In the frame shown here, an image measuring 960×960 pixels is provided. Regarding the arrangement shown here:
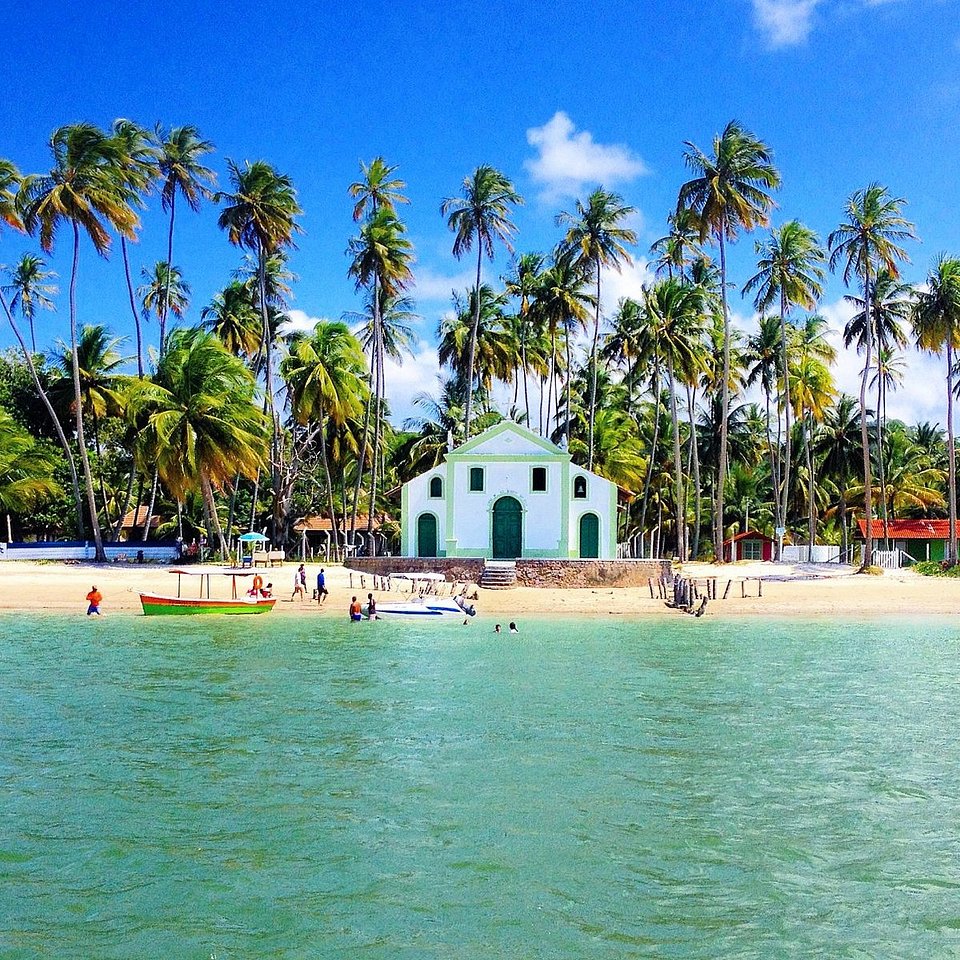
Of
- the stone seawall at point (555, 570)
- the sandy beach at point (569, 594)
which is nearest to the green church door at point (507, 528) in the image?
the stone seawall at point (555, 570)

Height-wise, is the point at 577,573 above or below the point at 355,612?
above

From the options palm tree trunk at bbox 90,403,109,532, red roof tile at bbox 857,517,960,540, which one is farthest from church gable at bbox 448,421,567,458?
red roof tile at bbox 857,517,960,540

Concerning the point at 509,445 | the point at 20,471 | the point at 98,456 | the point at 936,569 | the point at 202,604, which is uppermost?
the point at 98,456

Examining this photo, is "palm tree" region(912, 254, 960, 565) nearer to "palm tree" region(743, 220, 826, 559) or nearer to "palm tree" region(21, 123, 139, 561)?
"palm tree" region(743, 220, 826, 559)

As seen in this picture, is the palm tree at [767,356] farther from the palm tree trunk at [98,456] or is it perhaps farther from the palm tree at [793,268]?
the palm tree trunk at [98,456]

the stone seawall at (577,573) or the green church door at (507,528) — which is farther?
the green church door at (507,528)

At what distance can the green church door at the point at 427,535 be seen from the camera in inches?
1684

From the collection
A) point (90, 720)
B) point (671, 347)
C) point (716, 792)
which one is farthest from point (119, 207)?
point (716, 792)

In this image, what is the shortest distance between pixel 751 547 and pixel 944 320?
21.4 m

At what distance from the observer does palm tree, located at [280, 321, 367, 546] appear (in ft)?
161

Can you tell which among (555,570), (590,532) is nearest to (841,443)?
(590,532)

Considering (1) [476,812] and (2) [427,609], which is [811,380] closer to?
(2) [427,609]

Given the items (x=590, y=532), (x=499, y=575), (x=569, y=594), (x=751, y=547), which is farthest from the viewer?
(x=751, y=547)

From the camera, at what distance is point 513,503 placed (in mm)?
42406
